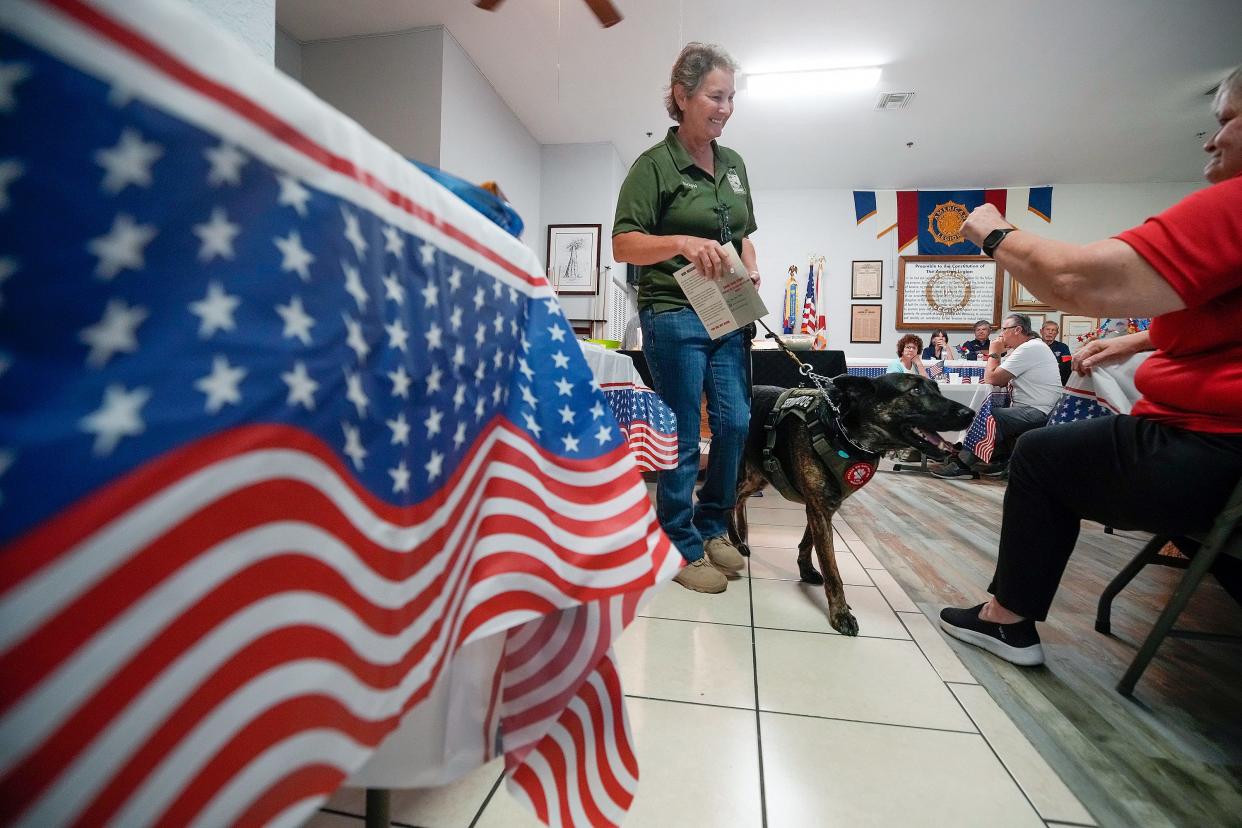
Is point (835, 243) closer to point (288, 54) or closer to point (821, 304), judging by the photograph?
point (821, 304)

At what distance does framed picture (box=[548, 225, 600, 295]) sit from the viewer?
5.28m

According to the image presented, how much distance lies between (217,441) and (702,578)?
1.62 metres

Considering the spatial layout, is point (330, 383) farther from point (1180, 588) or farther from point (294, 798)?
point (1180, 588)

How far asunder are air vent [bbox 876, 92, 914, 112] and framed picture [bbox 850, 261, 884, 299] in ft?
7.39

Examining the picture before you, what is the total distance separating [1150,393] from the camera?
109cm

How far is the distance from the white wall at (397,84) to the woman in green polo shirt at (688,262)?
259 centimetres

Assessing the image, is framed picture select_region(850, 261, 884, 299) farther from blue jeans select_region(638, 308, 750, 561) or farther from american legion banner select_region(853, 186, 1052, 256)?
blue jeans select_region(638, 308, 750, 561)

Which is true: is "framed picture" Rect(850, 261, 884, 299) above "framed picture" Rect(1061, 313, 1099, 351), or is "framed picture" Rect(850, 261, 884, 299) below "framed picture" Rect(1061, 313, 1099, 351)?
above

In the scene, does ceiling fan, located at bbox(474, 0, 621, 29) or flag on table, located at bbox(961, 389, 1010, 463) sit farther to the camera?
flag on table, located at bbox(961, 389, 1010, 463)

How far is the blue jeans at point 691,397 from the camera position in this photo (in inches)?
64.5

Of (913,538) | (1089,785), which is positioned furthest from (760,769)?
(913,538)

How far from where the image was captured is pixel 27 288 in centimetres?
21

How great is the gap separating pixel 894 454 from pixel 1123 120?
18.9 feet

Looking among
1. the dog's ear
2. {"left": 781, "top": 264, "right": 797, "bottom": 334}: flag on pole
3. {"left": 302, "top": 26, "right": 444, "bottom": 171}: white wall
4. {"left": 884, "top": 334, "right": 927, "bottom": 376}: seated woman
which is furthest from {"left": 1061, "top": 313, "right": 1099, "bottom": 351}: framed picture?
{"left": 302, "top": 26, "right": 444, "bottom": 171}: white wall
